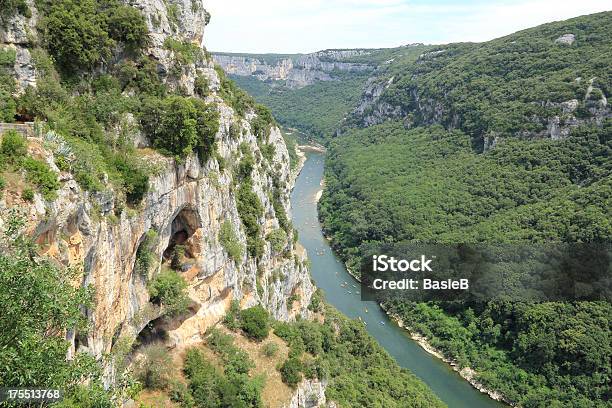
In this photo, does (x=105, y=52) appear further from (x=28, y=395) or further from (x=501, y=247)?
(x=501, y=247)

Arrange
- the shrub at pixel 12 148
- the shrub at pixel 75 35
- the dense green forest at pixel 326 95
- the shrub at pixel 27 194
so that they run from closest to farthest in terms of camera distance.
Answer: the shrub at pixel 27 194
the shrub at pixel 12 148
the shrub at pixel 75 35
the dense green forest at pixel 326 95

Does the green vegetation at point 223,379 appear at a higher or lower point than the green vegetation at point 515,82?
lower

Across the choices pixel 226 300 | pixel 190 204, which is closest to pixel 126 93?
pixel 190 204

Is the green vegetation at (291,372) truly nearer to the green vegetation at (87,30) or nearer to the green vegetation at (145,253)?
the green vegetation at (145,253)

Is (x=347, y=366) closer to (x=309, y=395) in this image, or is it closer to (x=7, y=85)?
(x=309, y=395)

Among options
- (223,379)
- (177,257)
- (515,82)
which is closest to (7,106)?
(177,257)

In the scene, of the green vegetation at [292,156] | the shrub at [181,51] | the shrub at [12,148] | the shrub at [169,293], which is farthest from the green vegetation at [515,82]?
the shrub at [12,148]

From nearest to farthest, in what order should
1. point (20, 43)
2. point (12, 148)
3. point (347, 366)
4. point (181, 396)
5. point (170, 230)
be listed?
point (12, 148)
point (20, 43)
point (181, 396)
point (170, 230)
point (347, 366)

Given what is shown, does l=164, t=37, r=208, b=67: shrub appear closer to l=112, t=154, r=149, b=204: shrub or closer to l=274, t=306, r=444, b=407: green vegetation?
l=112, t=154, r=149, b=204: shrub
